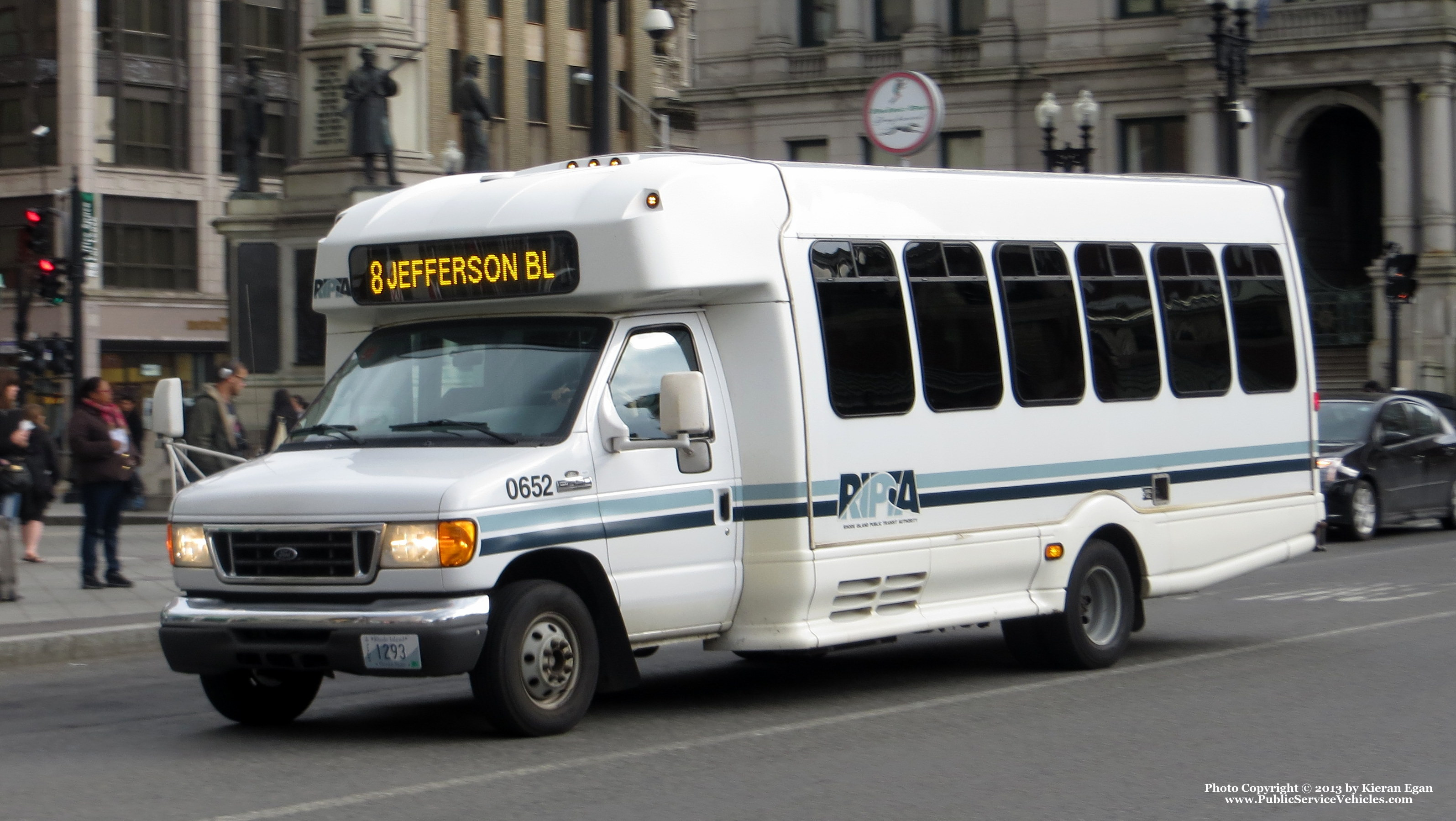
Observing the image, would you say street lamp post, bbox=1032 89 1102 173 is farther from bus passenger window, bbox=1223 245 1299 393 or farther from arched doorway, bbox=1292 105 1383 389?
bus passenger window, bbox=1223 245 1299 393

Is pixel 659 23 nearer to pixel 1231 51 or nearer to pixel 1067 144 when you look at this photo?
pixel 1231 51

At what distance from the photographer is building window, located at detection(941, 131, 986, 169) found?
50.4 m

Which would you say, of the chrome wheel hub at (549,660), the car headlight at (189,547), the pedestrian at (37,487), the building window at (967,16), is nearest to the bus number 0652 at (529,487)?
the chrome wheel hub at (549,660)

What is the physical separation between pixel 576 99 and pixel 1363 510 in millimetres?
50248

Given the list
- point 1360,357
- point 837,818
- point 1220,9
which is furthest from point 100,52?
point 837,818

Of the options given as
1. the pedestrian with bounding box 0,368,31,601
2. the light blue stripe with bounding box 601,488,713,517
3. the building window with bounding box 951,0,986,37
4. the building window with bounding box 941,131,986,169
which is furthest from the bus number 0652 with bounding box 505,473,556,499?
the building window with bounding box 951,0,986,37

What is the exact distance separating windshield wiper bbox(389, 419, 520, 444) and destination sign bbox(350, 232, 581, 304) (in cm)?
69

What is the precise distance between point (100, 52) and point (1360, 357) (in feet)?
119

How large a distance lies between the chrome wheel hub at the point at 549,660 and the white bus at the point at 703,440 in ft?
0.05

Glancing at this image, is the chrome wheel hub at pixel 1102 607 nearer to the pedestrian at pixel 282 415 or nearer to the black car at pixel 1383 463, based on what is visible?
the black car at pixel 1383 463

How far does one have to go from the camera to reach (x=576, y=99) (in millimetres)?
69062

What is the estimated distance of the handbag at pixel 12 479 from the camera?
17.0m

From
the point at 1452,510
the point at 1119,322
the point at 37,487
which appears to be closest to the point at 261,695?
the point at 1119,322

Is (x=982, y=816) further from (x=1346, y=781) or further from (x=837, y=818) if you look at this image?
(x=1346, y=781)
